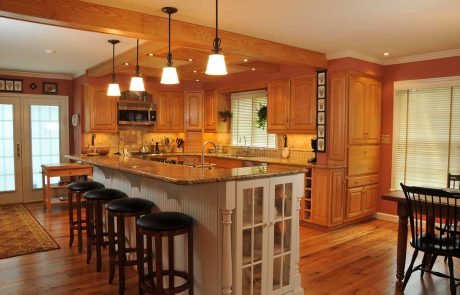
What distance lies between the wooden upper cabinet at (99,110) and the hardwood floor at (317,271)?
2418 mm

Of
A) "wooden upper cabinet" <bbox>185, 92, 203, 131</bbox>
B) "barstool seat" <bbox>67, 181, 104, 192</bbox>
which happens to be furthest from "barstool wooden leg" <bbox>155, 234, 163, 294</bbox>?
"wooden upper cabinet" <bbox>185, 92, 203, 131</bbox>

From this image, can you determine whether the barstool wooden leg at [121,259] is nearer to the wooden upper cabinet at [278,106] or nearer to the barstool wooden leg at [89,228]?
the barstool wooden leg at [89,228]

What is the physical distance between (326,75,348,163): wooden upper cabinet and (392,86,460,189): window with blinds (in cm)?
108

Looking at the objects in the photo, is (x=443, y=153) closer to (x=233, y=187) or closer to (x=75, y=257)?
(x=233, y=187)

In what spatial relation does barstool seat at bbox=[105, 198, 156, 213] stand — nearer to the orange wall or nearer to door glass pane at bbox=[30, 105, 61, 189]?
the orange wall

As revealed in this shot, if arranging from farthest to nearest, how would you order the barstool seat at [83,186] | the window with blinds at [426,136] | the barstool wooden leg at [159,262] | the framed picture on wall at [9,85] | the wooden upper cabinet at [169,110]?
the wooden upper cabinet at [169,110] → the framed picture on wall at [9,85] → the window with blinds at [426,136] → the barstool seat at [83,186] → the barstool wooden leg at [159,262]

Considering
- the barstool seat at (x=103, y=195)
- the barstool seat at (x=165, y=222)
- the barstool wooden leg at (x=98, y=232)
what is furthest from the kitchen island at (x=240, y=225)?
the barstool wooden leg at (x=98, y=232)

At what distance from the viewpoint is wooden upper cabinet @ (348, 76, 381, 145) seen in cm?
521

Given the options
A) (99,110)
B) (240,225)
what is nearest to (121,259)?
(240,225)

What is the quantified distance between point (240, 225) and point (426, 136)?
4.05m

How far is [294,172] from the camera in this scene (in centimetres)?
297

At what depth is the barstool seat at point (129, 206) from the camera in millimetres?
3088

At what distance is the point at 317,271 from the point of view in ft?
12.1

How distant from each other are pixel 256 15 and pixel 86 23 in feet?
5.14
